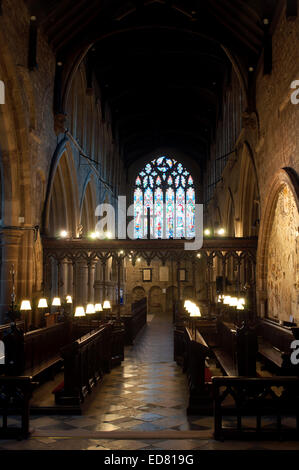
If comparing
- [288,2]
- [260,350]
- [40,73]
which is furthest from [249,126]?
[260,350]

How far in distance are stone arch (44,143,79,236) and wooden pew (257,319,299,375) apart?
27.3 ft

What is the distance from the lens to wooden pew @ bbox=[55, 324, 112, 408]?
21.3 ft

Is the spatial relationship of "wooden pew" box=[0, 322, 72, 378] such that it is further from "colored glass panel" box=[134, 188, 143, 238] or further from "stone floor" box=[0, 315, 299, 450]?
"colored glass panel" box=[134, 188, 143, 238]

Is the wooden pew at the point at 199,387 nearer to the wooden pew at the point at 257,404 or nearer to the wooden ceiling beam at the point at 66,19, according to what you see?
the wooden pew at the point at 257,404

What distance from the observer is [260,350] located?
30.2ft

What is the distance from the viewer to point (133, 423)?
234 inches

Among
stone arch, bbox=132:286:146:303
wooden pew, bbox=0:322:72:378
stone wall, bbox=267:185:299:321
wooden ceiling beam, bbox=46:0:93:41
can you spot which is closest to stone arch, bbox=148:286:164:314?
stone arch, bbox=132:286:146:303

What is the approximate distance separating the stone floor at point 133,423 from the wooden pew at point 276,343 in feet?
4.48

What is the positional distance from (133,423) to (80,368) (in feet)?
4.24

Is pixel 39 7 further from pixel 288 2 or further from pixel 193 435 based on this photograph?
pixel 193 435

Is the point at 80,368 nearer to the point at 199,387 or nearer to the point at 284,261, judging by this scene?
the point at 199,387

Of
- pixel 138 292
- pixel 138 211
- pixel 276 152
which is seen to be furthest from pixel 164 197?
pixel 276 152

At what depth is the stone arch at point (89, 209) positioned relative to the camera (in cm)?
2092
